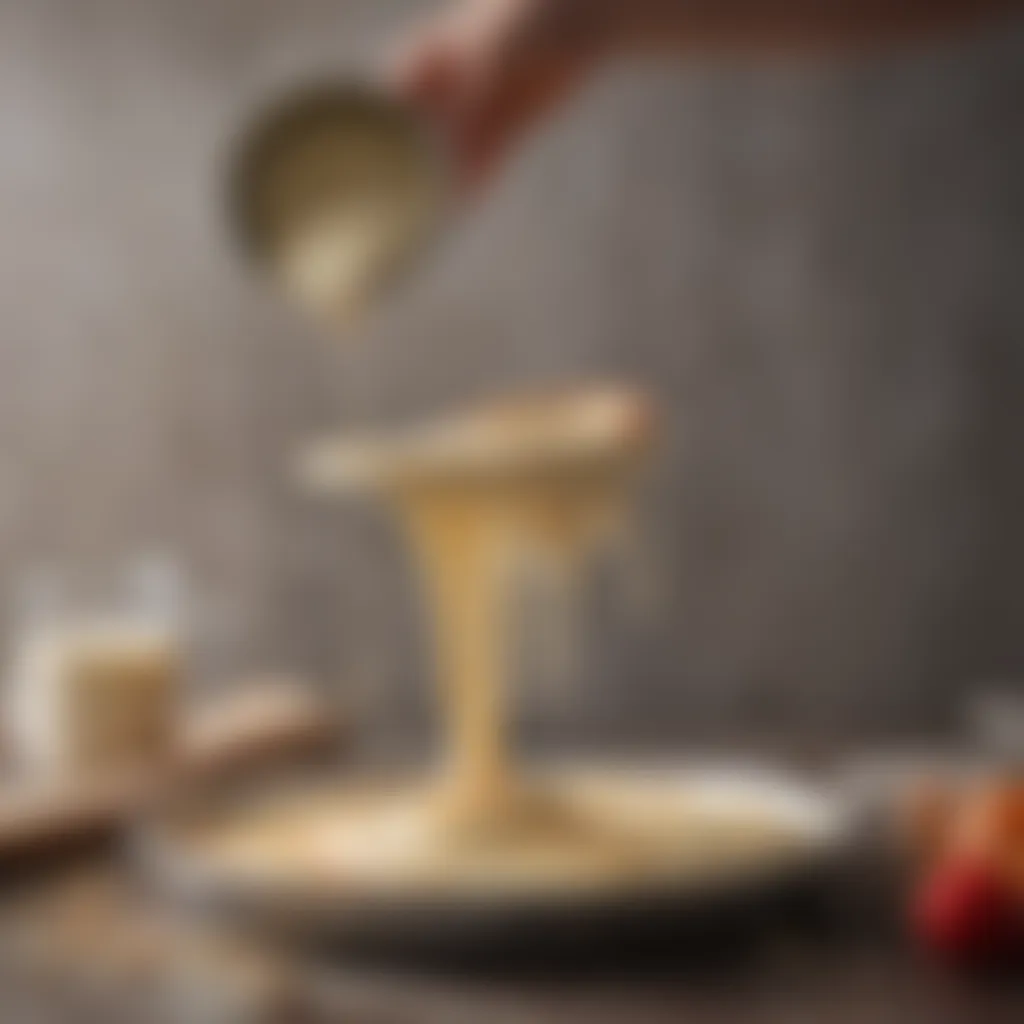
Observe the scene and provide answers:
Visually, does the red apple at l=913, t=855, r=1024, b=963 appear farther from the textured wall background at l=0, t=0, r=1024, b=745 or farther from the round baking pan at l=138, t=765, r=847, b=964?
the textured wall background at l=0, t=0, r=1024, b=745

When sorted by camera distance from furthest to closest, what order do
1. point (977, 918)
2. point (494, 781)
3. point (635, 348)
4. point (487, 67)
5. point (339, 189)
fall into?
1. point (635, 348)
2. point (487, 67)
3. point (339, 189)
4. point (494, 781)
5. point (977, 918)

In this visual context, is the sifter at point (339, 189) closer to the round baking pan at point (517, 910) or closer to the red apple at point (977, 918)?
the round baking pan at point (517, 910)

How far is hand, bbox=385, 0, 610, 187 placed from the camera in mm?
1528

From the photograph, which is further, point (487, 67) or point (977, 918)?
point (487, 67)

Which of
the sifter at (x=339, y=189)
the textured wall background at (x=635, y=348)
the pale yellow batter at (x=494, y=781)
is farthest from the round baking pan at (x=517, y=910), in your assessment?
the textured wall background at (x=635, y=348)

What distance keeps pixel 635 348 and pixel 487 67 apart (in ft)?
1.65

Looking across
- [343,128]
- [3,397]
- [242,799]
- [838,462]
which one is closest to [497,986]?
[242,799]

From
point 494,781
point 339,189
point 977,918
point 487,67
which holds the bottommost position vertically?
point 977,918

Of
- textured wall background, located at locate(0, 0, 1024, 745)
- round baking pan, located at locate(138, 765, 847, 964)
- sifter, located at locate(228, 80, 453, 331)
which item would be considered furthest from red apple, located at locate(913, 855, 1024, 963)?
textured wall background, located at locate(0, 0, 1024, 745)

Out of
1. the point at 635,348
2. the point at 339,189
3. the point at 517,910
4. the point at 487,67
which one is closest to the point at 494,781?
the point at 517,910

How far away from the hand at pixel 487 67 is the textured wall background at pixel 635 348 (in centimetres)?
31

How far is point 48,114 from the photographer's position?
6.84ft

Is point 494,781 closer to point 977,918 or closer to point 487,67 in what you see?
point 977,918

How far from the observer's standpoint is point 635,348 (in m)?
2.00
